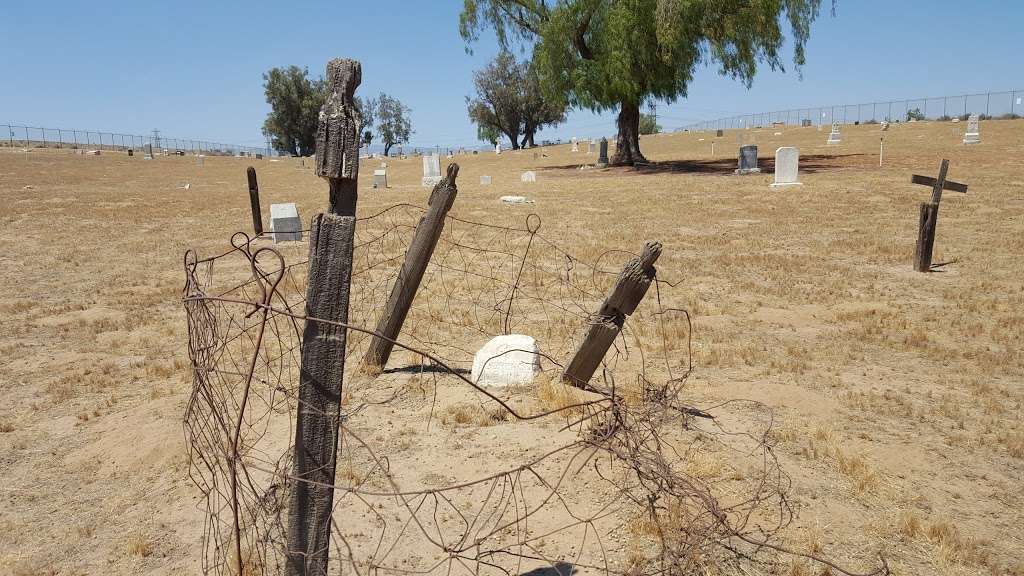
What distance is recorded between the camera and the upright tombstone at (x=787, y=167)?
20609 millimetres

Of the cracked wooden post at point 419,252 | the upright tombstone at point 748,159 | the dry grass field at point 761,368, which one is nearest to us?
the dry grass field at point 761,368

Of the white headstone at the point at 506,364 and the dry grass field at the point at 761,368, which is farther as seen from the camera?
the white headstone at the point at 506,364

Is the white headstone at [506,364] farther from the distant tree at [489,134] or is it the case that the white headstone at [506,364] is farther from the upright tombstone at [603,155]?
the distant tree at [489,134]

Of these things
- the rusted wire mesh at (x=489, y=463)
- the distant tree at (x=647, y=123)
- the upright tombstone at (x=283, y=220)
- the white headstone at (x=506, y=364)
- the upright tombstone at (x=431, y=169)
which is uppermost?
the distant tree at (x=647, y=123)

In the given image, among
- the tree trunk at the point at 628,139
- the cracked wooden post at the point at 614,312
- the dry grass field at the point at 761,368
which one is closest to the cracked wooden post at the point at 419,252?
the dry grass field at the point at 761,368

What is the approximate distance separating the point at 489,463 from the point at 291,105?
75660 millimetres

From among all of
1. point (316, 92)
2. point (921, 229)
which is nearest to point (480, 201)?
point (921, 229)

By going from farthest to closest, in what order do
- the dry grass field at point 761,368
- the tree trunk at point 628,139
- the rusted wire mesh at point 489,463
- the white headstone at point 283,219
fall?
the tree trunk at point 628,139 → the white headstone at point 283,219 → the dry grass field at point 761,368 → the rusted wire mesh at point 489,463

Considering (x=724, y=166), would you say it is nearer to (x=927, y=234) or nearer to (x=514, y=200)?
(x=514, y=200)

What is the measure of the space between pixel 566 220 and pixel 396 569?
43.8 ft

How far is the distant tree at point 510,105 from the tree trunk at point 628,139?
113ft

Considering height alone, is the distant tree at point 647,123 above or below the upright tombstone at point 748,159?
above

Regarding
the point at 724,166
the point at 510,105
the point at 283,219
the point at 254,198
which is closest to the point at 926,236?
the point at 283,219

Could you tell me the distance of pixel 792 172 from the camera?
20.8 meters
